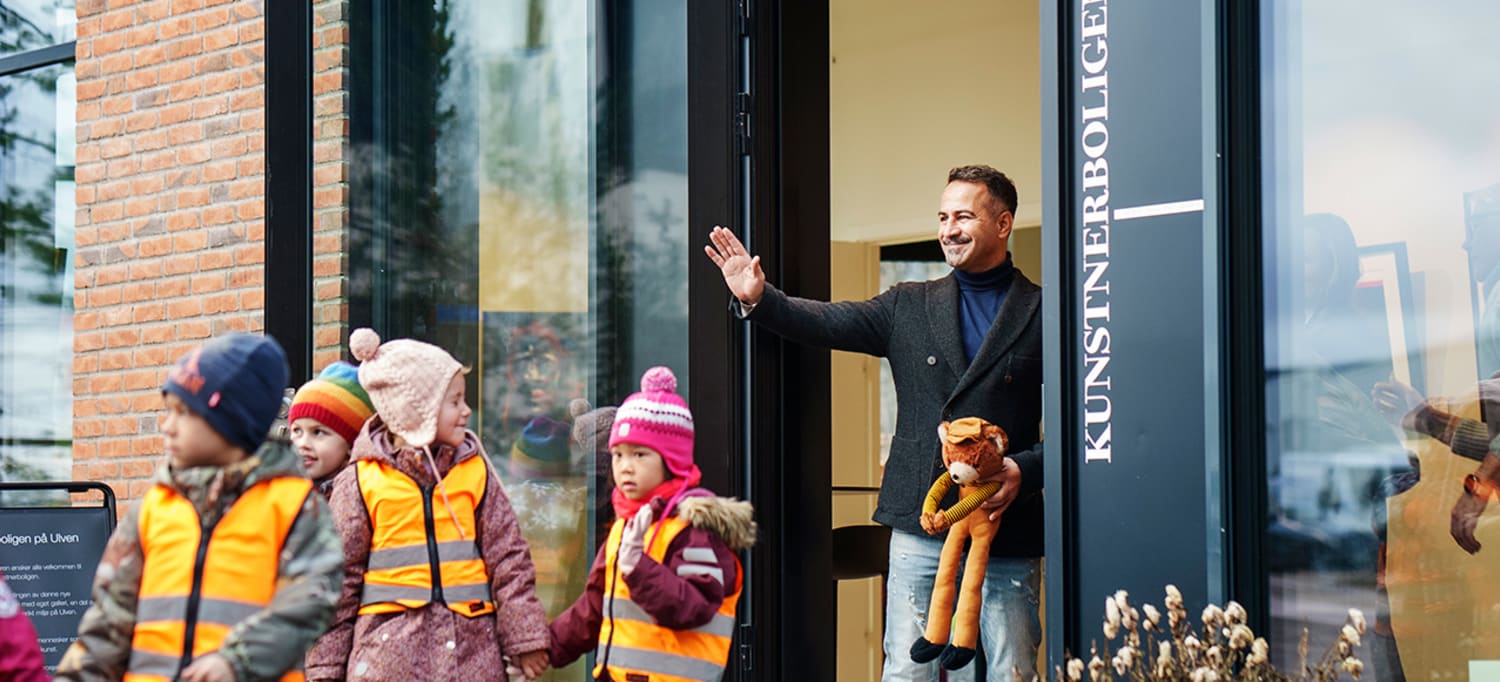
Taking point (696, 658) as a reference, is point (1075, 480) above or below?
above

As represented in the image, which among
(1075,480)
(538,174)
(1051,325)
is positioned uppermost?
(538,174)

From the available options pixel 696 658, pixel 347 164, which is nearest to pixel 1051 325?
pixel 696 658

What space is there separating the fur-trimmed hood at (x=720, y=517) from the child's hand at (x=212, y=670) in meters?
1.08

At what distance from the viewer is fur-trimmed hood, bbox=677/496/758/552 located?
11.2ft

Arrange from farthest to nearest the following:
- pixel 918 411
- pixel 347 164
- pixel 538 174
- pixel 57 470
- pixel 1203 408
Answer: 1. pixel 57 470
2. pixel 347 164
3. pixel 538 174
4. pixel 918 411
5. pixel 1203 408

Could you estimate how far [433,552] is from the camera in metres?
3.49

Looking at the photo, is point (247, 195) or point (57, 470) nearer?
point (247, 195)

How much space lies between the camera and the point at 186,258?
230 inches

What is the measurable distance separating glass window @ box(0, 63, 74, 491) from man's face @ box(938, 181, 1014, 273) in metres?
3.95

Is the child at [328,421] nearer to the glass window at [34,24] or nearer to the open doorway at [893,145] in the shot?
the open doorway at [893,145]

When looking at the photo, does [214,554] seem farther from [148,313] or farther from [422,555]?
[148,313]

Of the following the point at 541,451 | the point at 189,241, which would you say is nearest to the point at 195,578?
the point at 541,451

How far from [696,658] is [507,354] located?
1802mm

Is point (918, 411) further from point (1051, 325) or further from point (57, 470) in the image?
point (57, 470)
